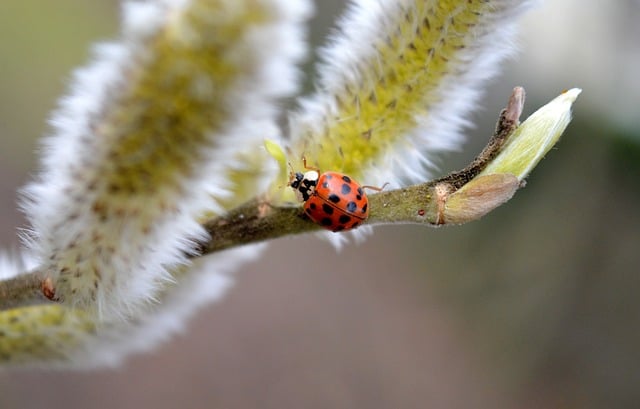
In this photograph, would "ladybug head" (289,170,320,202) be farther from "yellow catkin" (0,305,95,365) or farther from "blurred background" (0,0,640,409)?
"blurred background" (0,0,640,409)

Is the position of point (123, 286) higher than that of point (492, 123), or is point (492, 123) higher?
point (123, 286)

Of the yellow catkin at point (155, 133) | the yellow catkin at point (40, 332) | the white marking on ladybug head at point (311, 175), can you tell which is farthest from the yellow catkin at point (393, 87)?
the yellow catkin at point (40, 332)

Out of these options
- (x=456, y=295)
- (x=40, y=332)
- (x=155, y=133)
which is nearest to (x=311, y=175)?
(x=155, y=133)

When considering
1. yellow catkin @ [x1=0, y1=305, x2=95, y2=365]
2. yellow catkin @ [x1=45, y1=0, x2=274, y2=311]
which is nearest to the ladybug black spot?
yellow catkin @ [x1=45, y1=0, x2=274, y2=311]

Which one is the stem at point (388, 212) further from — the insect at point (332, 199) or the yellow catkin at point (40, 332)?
the yellow catkin at point (40, 332)

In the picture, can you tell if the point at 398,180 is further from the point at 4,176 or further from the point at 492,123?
the point at 4,176

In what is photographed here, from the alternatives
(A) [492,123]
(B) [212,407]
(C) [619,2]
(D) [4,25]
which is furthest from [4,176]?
(C) [619,2]

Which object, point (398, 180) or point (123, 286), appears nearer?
point (123, 286)
